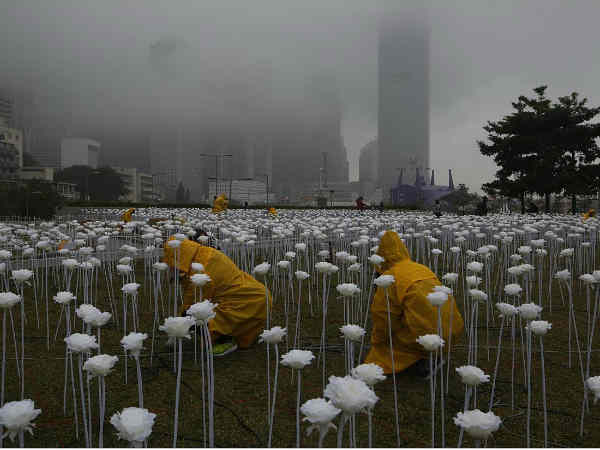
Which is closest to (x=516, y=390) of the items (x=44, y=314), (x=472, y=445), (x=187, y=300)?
(x=472, y=445)

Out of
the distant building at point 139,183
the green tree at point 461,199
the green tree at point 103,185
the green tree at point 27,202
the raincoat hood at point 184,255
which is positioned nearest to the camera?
the raincoat hood at point 184,255

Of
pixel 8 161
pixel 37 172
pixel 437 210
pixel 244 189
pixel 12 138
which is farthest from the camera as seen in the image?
pixel 244 189

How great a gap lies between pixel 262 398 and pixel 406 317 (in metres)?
1.85

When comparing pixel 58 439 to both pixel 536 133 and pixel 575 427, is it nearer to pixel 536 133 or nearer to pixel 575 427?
pixel 575 427

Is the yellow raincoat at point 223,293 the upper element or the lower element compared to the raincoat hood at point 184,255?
lower

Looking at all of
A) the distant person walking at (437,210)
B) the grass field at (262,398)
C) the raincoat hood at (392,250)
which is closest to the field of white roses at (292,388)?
the grass field at (262,398)

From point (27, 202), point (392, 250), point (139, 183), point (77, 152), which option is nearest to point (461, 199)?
point (27, 202)

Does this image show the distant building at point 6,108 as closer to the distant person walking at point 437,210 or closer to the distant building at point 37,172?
the distant building at point 37,172

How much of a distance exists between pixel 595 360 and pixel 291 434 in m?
4.45

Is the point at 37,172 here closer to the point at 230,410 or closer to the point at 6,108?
the point at 6,108

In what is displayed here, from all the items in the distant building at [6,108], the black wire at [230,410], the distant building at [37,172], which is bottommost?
the black wire at [230,410]

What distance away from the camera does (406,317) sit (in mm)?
4652

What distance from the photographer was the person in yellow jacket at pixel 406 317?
460 cm

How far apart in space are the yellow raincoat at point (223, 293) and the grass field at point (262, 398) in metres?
0.47
